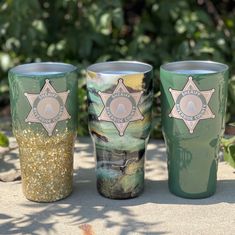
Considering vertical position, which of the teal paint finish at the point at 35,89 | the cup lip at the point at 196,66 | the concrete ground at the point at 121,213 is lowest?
the concrete ground at the point at 121,213

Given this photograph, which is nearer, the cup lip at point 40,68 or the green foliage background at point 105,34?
the cup lip at point 40,68

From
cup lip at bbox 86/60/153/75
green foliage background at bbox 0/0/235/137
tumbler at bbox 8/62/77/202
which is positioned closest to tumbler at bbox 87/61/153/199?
cup lip at bbox 86/60/153/75

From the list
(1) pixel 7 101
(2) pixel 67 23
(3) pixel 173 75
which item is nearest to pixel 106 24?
(2) pixel 67 23

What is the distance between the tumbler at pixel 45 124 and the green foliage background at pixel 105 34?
31.9 inches

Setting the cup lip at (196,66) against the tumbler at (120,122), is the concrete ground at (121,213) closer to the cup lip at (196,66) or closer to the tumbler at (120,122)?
the tumbler at (120,122)

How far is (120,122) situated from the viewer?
227cm

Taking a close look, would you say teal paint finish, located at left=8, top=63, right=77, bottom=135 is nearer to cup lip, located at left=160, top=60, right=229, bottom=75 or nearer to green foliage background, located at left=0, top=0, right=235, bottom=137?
cup lip, located at left=160, top=60, right=229, bottom=75

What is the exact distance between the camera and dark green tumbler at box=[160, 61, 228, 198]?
7.32 feet

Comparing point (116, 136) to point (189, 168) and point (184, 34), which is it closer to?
point (189, 168)

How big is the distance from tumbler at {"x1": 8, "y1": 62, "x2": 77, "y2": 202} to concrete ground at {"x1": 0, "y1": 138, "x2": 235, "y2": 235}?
79 millimetres

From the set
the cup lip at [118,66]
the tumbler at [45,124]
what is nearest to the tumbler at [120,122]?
the cup lip at [118,66]

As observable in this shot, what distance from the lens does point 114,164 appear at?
2340 millimetres

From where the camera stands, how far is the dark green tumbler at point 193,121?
7.32 ft

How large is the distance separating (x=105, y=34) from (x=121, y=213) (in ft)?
Result: 5.12
